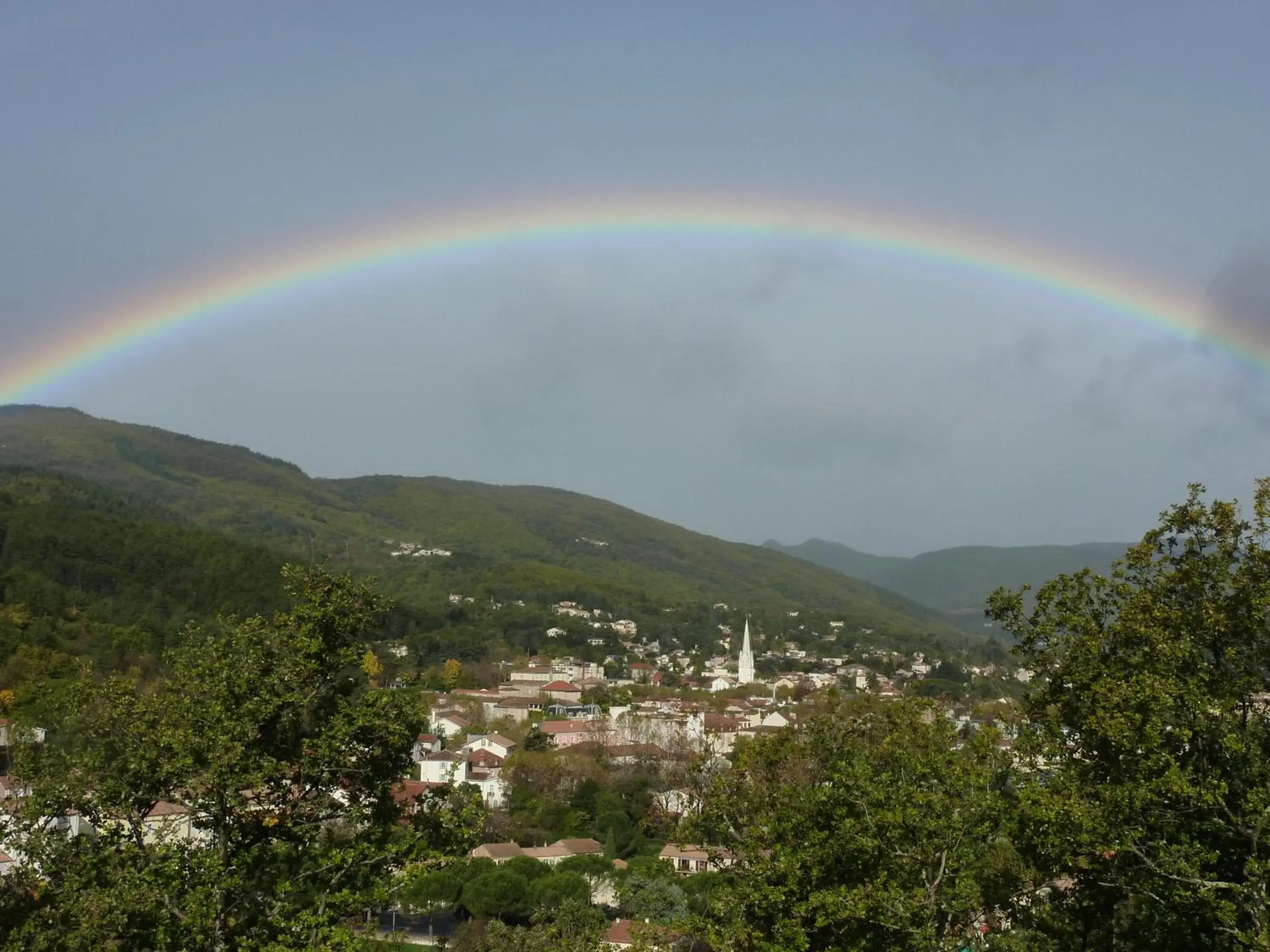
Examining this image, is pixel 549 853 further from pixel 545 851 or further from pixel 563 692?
pixel 563 692

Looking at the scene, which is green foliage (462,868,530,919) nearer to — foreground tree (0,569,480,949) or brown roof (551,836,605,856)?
brown roof (551,836,605,856)

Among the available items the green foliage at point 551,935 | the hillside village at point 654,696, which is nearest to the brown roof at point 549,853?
the hillside village at point 654,696

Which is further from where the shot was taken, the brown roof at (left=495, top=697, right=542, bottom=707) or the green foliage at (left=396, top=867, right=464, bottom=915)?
the brown roof at (left=495, top=697, right=542, bottom=707)

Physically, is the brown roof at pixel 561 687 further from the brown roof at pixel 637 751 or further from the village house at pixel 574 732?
the brown roof at pixel 637 751

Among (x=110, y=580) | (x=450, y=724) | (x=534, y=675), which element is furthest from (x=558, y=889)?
(x=110, y=580)

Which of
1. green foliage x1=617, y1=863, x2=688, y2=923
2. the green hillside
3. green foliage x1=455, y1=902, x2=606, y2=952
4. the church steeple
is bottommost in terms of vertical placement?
the church steeple

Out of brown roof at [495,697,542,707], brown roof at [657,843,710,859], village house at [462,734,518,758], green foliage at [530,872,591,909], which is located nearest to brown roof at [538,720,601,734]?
village house at [462,734,518,758]

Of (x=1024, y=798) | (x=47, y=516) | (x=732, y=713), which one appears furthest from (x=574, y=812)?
(x=47, y=516)
